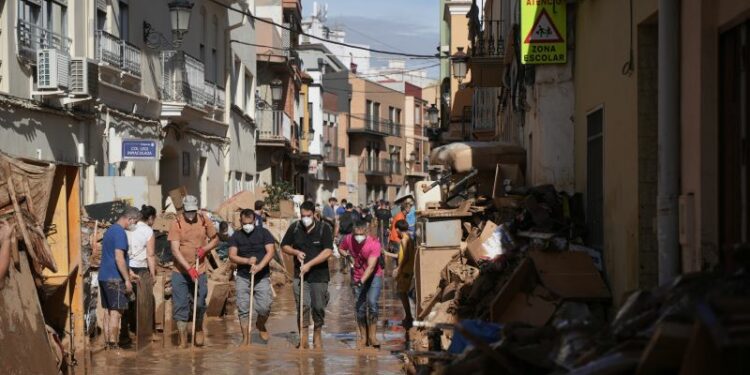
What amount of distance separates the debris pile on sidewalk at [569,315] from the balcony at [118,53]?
1042 centimetres

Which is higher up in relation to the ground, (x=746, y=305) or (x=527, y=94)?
(x=527, y=94)

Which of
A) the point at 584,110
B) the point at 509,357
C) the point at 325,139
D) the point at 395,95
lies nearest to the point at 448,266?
the point at 584,110

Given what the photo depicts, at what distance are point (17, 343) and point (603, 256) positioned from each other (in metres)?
5.37

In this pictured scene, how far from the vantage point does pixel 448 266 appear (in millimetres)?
15250

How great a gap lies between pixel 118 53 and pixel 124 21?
1263 mm

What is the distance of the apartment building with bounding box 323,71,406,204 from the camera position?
81562 mm

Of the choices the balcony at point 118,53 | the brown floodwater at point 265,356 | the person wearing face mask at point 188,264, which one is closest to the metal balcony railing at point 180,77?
the balcony at point 118,53

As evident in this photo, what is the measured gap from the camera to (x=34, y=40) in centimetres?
1870

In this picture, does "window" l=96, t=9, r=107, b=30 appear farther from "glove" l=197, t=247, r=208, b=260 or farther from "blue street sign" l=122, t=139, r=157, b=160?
"glove" l=197, t=247, r=208, b=260

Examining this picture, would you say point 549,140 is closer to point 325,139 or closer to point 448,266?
point 448,266

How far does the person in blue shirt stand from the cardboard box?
3958 mm

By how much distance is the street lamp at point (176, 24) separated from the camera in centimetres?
2356

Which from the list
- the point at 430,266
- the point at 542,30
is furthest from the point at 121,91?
the point at 542,30

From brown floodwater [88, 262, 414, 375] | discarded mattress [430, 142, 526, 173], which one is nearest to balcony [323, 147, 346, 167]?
discarded mattress [430, 142, 526, 173]
